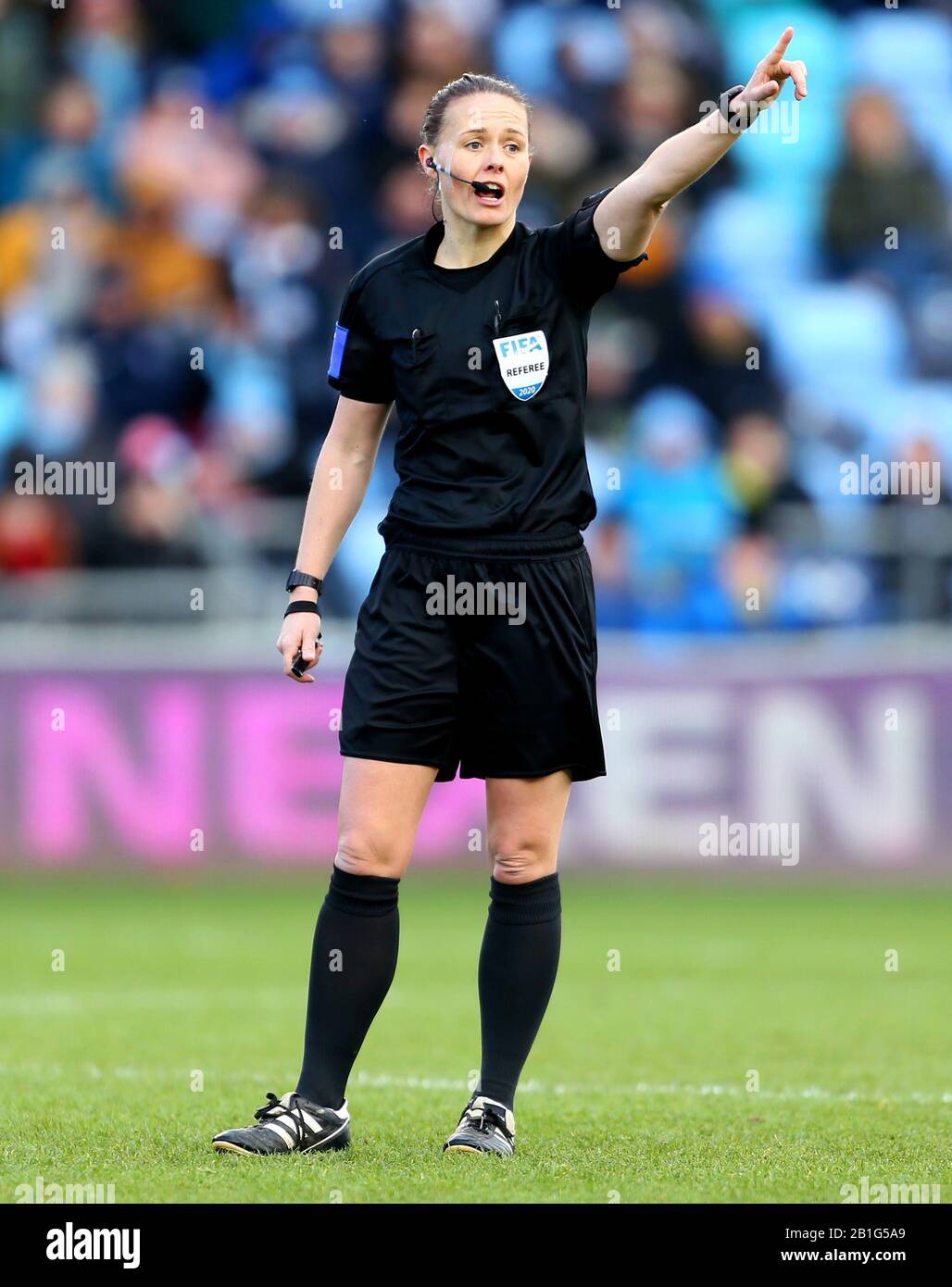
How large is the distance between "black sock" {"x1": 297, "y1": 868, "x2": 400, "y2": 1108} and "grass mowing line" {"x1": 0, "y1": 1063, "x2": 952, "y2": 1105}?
1076 mm

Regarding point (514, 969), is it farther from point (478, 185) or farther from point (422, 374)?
point (478, 185)

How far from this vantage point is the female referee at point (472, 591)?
14.4 feet

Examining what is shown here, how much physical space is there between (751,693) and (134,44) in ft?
22.9

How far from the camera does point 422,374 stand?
441 centimetres

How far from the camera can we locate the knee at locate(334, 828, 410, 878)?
439 cm

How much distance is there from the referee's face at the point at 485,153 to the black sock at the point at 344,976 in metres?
1.45

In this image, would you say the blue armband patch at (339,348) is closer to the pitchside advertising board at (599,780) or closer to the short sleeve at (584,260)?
the short sleeve at (584,260)

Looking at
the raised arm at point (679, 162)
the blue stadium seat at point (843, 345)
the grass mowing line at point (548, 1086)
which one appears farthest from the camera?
the blue stadium seat at point (843, 345)

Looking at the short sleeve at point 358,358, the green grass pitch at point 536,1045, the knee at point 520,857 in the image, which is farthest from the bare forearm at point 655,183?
the green grass pitch at point 536,1045

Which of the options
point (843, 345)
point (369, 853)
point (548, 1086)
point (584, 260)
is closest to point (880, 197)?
point (843, 345)

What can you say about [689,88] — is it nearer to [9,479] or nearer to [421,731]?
[9,479]

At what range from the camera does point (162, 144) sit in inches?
525

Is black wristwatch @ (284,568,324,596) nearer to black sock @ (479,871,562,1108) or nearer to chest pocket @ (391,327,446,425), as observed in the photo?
chest pocket @ (391,327,446,425)

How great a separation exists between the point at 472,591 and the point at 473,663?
0.53 feet
